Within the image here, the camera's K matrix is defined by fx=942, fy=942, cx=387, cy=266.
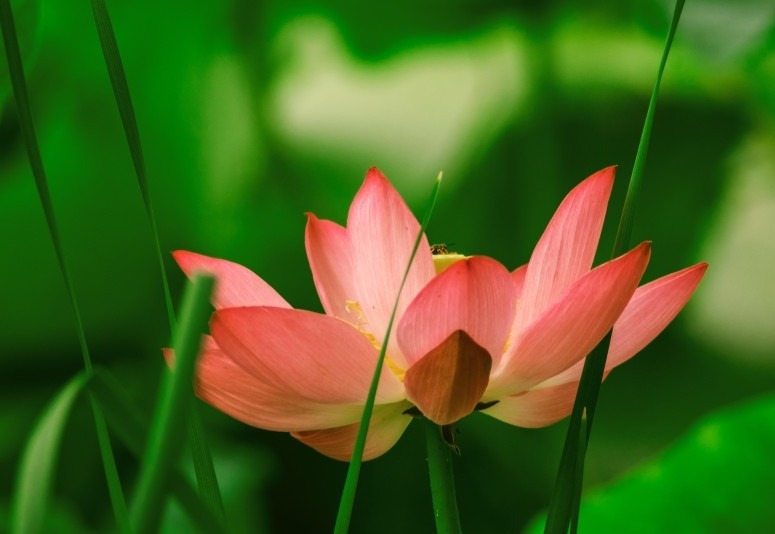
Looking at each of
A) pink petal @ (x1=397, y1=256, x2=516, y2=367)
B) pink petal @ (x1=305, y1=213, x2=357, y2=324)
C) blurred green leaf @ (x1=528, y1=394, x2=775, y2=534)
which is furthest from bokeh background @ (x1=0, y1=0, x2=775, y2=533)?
pink petal @ (x1=397, y1=256, x2=516, y2=367)

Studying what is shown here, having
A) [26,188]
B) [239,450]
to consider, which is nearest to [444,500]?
[239,450]

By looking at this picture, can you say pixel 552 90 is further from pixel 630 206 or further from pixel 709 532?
pixel 630 206

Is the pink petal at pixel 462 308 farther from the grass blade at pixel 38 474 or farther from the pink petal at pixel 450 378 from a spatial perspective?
the grass blade at pixel 38 474

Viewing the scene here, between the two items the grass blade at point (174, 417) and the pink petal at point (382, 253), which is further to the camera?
the pink petal at point (382, 253)

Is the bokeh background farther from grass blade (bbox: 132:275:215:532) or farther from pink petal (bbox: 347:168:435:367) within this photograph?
grass blade (bbox: 132:275:215:532)

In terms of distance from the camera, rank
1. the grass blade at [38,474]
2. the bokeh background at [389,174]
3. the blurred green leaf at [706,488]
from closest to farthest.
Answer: the grass blade at [38,474] → the blurred green leaf at [706,488] → the bokeh background at [389,174]

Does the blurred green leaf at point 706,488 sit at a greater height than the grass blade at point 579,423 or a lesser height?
lesser

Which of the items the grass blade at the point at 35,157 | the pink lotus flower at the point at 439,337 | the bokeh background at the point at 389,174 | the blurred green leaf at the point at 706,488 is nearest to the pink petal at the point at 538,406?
the pink lotus flower at the point at 439,337
